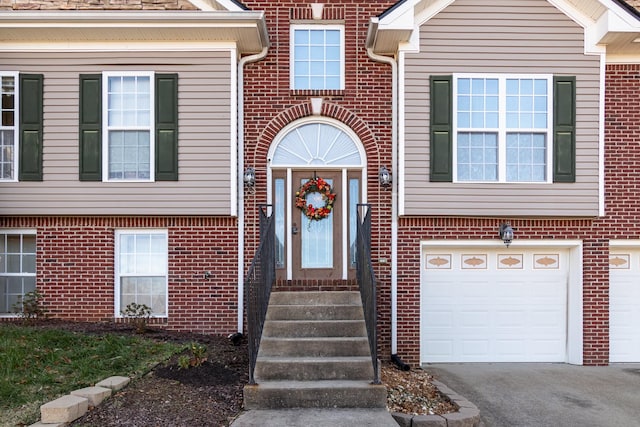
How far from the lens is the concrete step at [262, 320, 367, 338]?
7.23 m

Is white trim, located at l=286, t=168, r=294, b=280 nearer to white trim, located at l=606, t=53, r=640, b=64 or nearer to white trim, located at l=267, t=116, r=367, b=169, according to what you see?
white trim, located at l=267, t=116, r=367, b=169

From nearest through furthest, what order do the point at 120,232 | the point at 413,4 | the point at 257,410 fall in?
the point at 257,410
the point at 413,4
the point at 120,232

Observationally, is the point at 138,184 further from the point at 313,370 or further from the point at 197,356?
the point at 313,370

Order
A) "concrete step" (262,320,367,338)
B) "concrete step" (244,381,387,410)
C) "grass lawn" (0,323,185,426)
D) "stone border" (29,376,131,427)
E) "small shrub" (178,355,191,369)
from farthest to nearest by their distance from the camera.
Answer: "concrete step" (262,320,367,338) → "small shrub" (178,355,191,369) → "concrete step" (244,381,387,410) → "grass lawn" (0,323,185,426) → "stone border" (29,376,131,427)

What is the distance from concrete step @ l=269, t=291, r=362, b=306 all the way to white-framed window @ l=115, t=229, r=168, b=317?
2335 millimetres

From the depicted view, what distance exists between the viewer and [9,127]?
29.5 ft

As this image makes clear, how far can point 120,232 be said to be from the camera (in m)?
9.21

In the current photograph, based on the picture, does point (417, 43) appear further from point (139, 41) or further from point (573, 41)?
point (139, 41)

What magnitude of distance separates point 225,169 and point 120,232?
216cm

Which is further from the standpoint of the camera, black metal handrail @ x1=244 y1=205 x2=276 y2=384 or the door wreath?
the door wreath

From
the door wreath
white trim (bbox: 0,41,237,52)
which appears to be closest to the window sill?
white trim (bbox: 0,41,237,52)

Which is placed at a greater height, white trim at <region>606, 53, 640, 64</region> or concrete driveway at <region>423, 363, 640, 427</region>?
white trim at <region>606, 53, 640, 64</region>

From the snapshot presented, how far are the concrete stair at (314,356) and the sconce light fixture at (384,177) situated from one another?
2116 mm

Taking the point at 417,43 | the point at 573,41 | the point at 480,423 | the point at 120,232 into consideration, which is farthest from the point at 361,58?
the point at 480,423
